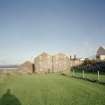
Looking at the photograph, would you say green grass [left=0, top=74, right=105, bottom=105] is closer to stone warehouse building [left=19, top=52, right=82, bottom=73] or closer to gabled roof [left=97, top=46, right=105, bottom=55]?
stone warehouse building [left=19, top=52, right=82, bottom=73]

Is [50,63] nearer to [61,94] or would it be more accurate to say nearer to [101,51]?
[61,94]

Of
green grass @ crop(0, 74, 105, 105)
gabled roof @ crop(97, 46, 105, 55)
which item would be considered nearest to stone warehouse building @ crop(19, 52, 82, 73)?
green grass @ crop(0, 74, 105, 105)

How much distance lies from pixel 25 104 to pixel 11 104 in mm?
820

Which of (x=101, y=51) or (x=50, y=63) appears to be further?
(x=101, y=51)

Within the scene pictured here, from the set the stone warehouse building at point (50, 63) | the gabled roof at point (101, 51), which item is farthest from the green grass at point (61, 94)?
the gabled roof at point (101, 51)

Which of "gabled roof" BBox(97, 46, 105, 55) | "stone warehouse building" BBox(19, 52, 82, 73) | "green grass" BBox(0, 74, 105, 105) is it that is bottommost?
"green grass" BBox(0, 74, 105, 105)

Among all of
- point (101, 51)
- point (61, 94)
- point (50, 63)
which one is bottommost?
point (61, 94)

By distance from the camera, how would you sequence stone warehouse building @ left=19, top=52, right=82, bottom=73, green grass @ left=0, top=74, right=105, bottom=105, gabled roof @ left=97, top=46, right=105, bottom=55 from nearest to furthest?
green grass @ left=0, top=74, right=105, bottom=105 < stone warehouse building @ left=19, top=52, right=82, bottom=73 < gabled roof @ left=97, top=46, right=105, bottom=55

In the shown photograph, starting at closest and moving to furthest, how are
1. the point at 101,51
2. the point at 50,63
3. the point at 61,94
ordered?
the point at 61,94 < the point at 50,63 < the point at 101,51

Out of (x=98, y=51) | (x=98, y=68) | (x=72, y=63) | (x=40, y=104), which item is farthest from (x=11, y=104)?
(x=98, y=51)

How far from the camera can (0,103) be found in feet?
43.0

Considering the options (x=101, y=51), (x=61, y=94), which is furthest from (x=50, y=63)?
(x=101, y=51)

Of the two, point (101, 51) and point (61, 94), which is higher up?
point (101, 51)

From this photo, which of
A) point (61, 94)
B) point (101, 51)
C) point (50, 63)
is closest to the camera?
point (61, 94)
